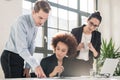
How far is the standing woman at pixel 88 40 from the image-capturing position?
2.98m

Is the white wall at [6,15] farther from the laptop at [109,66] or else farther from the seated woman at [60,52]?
the laptop at [109,66]

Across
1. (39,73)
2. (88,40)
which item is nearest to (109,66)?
(88,40)

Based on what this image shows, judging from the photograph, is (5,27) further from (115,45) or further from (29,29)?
(115,45)

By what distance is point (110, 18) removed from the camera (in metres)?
6.55

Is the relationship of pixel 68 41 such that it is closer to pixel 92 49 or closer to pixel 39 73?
pixel 92 49

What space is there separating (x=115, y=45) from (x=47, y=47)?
225 cm

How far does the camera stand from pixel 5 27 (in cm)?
387

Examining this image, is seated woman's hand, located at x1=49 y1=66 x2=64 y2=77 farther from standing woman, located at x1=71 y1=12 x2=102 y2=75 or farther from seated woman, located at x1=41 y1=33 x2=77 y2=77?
standing woman, located at x1=71 y1=12 x2=102 y2=75

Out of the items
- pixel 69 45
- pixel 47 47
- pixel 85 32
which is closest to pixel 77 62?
pixel 69 45

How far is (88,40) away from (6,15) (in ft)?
4.82

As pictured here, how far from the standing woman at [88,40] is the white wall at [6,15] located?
48.4 inches

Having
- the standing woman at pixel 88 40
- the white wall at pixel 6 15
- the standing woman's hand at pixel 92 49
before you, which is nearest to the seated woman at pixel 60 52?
the standing woman at pixel 88 40

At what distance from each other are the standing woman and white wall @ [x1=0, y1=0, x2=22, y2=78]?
123 cm

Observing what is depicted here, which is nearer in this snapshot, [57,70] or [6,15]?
[57,70]
